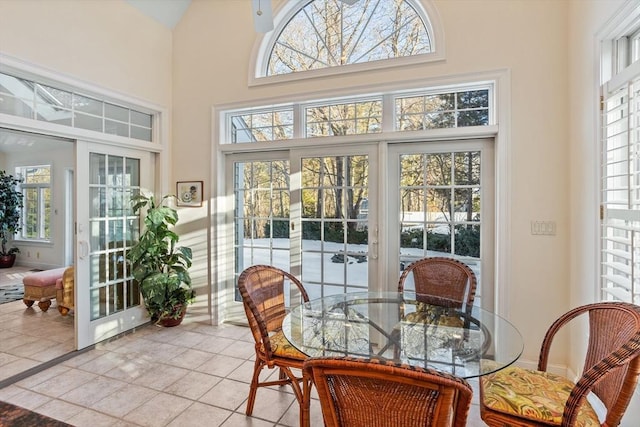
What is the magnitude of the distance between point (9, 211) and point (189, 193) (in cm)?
592

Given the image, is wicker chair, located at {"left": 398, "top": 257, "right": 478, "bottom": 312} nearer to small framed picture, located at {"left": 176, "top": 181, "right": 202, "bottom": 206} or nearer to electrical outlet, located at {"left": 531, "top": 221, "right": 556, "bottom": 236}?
electrical outlet, located at {"left": 531, "top": 221, "right": 556, "bottom": 236}

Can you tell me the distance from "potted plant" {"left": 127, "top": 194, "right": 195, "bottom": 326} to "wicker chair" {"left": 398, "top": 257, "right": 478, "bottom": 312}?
2.42 m

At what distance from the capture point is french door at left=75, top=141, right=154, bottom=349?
10.2 feet

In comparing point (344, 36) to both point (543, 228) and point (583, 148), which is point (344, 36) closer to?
point (583, 148)

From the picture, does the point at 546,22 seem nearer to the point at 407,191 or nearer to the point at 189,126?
the point at 407,191

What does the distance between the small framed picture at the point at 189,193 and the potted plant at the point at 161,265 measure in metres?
0.14

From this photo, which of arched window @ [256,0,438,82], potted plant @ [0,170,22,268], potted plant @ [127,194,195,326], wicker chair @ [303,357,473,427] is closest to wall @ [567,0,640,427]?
arched window @ [256,0,438,82]

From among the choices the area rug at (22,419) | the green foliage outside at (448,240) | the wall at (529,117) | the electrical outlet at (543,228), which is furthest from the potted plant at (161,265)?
the electrical outlet at (543,228)

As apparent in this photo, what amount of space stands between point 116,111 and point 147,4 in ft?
3.93

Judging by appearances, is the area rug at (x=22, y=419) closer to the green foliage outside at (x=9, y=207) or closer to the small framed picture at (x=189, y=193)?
the small framed picture at (x=189, y=193)

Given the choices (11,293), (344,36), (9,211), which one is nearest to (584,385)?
(344,36)

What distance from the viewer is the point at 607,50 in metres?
2.08

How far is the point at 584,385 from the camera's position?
1236 millimetres

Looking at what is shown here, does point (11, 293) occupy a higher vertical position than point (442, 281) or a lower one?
lower
